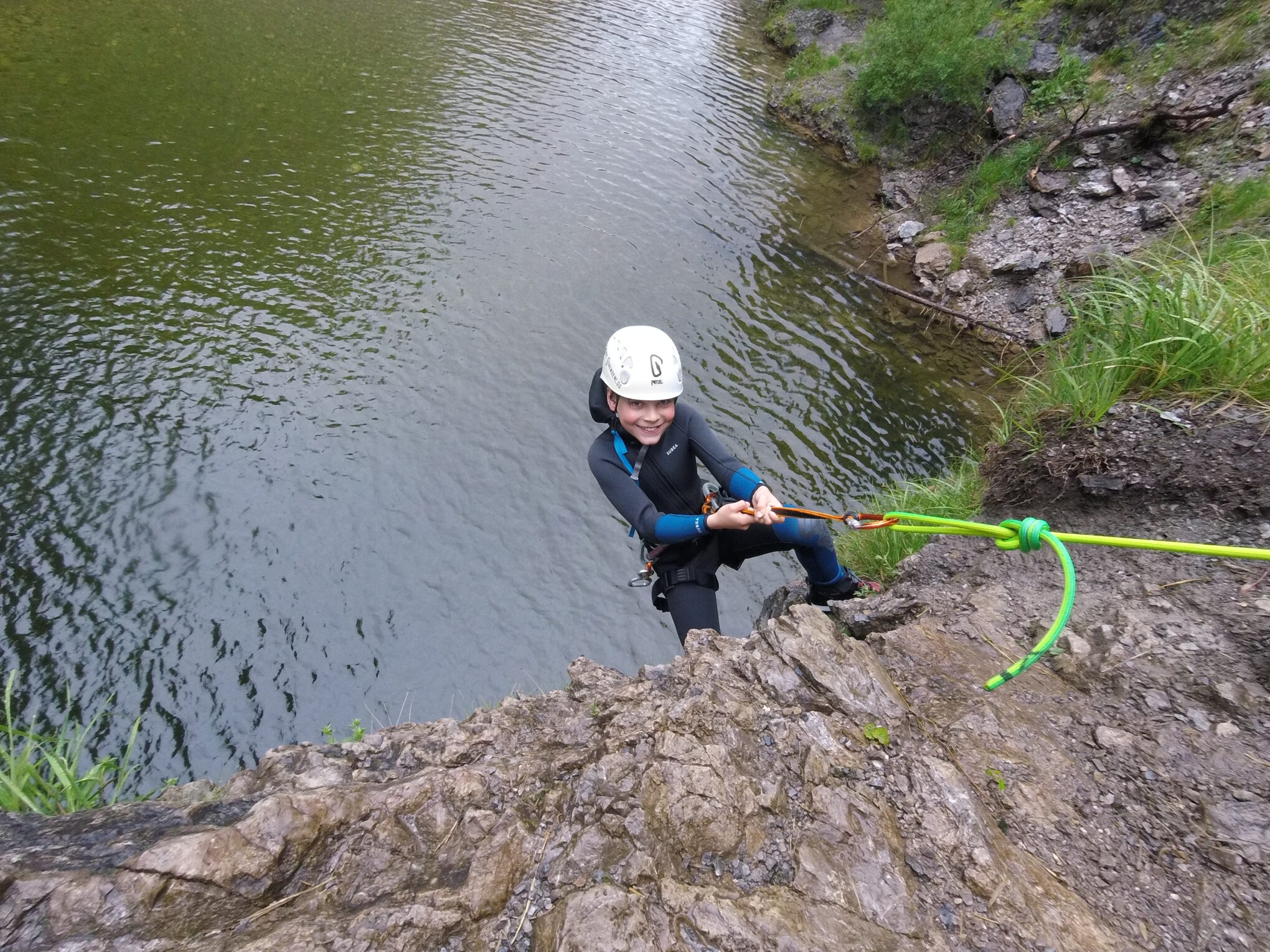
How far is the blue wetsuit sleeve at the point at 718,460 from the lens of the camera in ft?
13.9

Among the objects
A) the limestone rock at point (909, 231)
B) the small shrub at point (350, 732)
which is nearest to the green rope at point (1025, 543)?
the small shrub at point (350, 732)

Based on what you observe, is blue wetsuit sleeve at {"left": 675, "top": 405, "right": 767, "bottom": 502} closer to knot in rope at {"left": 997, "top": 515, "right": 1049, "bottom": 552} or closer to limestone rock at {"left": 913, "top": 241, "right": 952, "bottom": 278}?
knot in rope at {"left": 997, "top": 515, "right": 1049, "bottom": 552}

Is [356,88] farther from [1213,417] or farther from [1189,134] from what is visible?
[1213,417]

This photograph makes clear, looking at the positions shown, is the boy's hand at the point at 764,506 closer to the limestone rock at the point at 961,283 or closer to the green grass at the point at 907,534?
the green grass at the point at 907,534

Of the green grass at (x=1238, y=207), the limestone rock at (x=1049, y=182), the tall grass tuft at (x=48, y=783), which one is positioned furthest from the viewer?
the limestone rock at (x=1049, y=182)

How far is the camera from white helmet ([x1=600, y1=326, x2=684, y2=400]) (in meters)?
3.99

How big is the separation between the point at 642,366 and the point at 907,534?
118 inches

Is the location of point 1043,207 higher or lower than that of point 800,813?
higher

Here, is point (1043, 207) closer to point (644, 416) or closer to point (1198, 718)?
point (644, 416)

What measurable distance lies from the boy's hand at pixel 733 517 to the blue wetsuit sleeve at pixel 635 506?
0.38 feet

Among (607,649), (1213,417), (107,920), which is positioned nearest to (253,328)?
(607,649)

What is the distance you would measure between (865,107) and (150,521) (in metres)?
17.2

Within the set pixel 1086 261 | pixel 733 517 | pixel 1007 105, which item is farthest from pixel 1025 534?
pixel 1007 105

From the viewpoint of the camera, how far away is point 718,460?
14.4ft
